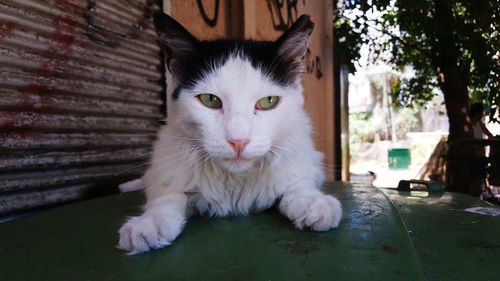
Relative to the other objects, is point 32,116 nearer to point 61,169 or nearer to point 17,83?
point 17,83

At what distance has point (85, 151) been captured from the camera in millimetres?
2115

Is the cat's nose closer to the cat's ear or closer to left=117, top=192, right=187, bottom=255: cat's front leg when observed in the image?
left=117, top=192, right=187, bottom=255: cat's front leg

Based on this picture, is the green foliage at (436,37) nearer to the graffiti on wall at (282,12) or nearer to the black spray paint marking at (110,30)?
the graffiti on wall at (282,12)

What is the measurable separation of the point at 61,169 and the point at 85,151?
0.58 feet

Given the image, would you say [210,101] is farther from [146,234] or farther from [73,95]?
[73,95]

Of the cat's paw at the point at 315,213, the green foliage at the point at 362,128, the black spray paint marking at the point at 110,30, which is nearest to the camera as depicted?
the cat's paw at the point at 315,213

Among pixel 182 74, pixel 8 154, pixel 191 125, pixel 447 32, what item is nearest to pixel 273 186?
pixel 191 125

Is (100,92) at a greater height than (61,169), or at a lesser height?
greater

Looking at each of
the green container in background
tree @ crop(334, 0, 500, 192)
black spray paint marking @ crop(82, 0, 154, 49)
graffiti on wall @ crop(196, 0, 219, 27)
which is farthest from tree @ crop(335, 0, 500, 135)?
the green container in background

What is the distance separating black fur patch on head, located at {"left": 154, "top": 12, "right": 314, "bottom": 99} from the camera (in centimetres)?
136

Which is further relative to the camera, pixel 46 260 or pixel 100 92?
pixel 100 92

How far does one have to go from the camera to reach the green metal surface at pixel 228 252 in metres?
0.81

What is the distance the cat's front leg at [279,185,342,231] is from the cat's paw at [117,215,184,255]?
35cm

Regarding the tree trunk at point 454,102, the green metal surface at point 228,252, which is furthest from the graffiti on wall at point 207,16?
the tree trunk at point 454,102
